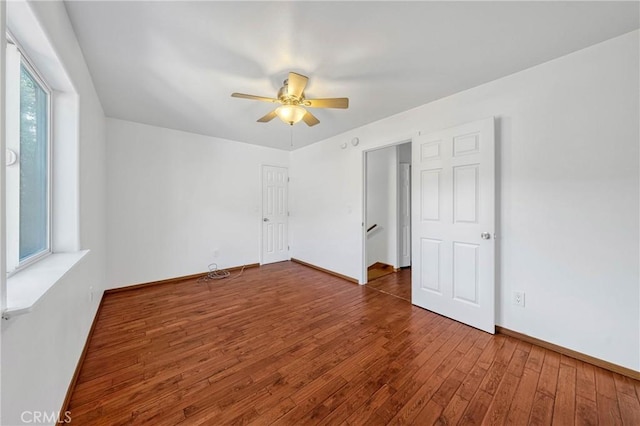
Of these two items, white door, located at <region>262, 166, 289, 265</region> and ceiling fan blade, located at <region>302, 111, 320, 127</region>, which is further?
white door, located at <region>262, 166, 289, 265</region>

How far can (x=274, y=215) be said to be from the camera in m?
4.89

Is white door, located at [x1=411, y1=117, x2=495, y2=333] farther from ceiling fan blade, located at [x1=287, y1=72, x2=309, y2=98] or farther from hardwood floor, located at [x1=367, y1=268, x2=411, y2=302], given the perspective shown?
ceiling fan blade, located at [x1=287, y1=72, x2=309, y2=98]

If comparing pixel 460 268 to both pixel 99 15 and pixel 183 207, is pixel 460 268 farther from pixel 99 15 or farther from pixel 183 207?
pixel 183 207

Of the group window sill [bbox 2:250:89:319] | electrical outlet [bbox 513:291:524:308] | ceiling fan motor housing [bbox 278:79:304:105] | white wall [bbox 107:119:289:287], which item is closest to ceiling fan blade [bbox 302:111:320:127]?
ceiling fan motor housing [bbox 278:79:304:105]

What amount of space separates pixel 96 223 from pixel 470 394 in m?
3.67

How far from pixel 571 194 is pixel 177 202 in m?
4.72

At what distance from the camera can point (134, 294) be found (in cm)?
317

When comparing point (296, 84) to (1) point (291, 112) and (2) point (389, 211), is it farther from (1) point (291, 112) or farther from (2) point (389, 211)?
(2) point (389, 211)

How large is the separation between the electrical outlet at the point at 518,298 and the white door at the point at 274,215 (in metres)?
3.86

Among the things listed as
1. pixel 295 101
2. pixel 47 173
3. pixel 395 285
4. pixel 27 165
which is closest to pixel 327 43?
pixel 295 101

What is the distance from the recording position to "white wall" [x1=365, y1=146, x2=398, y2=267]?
440 centimetres

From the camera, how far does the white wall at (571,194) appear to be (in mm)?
1679

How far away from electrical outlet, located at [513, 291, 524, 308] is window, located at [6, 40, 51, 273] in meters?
3.52

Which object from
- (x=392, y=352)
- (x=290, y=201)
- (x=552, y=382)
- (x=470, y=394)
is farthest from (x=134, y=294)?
(x=552, y=382)
